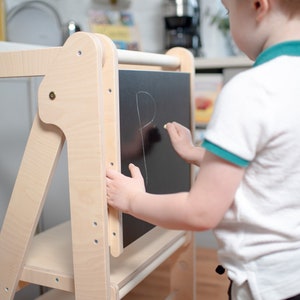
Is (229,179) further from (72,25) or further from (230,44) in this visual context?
(230,44)

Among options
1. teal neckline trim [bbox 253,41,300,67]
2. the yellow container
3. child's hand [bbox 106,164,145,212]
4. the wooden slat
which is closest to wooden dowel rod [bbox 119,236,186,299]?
the wooden slat

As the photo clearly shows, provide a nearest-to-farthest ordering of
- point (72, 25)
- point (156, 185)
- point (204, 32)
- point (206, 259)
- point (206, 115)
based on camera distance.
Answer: point (156, 185)
point (72, 25)
point (206, 259)
point (206, 115)
point (204, 32)

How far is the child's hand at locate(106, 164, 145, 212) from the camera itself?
2.64 ft

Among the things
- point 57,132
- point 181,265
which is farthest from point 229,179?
point 181,265

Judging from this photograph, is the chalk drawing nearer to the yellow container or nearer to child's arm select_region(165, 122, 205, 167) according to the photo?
child's arm select_region(165, 122, 205, 167)

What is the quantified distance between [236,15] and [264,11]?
0.05 metres

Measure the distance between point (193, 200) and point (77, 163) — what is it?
24 centimetres

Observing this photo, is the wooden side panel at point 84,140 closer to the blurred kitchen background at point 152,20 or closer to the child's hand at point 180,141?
the child's hand at point 180,141

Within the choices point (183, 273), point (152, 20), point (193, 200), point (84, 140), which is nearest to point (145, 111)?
point (84, 140)

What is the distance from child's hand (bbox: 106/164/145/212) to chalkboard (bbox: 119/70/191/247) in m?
0.06

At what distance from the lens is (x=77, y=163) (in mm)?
828

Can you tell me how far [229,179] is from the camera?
26.0 inches

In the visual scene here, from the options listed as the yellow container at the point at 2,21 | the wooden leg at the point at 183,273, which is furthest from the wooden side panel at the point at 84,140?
the yellow container at the point at 2,21

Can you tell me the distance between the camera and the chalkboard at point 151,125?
900mm
